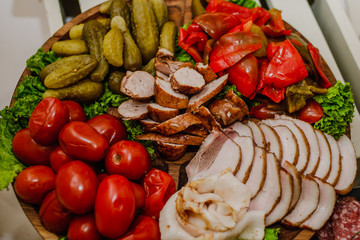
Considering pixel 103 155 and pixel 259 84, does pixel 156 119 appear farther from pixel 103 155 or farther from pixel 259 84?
pixel 259 84

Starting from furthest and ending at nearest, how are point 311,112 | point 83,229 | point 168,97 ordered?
point 311,112 < point 168,97 < point 83,229

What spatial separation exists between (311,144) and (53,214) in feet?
6.74

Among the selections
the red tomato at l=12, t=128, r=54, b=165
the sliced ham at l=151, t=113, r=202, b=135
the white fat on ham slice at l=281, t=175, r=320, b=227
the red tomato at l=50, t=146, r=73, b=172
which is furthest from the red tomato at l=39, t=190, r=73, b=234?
the white fat on ham slice at l=281, t=175, r=320, b=227

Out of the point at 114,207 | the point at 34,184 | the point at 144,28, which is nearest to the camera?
the point at 114,207

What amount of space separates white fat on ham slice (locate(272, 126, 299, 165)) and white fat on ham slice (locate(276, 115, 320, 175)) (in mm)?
146

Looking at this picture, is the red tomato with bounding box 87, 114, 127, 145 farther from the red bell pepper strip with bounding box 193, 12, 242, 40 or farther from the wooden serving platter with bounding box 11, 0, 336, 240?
the red bell pepper strip with bounding box 193, 12, 242, 40

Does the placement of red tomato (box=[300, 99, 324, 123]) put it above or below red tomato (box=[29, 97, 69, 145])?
below

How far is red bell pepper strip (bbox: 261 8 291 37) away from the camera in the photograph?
2785mm

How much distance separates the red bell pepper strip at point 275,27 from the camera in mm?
2785

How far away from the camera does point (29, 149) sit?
85.3 inches

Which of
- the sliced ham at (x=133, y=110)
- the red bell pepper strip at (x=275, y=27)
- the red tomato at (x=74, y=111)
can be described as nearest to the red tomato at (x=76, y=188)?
the red tomato at (x=74, y=111)

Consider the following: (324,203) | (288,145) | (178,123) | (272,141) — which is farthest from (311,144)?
(178,123)

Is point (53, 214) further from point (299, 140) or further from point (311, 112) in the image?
point (311, 112)

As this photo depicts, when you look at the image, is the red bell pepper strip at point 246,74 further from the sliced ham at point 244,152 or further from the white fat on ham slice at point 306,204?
the white fat on ham slice at point 306,204
